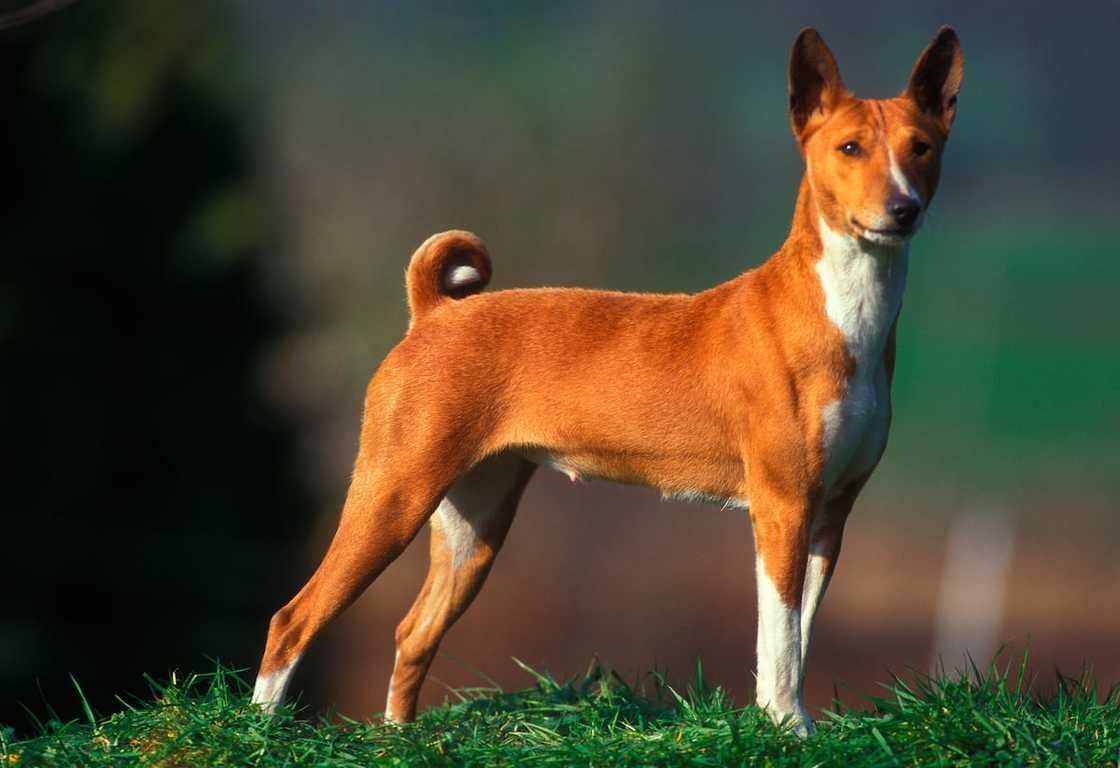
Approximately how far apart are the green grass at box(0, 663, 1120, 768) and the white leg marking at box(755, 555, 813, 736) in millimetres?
91

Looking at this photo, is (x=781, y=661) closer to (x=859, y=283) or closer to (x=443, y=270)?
(x=859, y=283)

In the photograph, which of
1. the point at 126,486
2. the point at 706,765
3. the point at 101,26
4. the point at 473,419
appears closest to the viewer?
the point at 706,765

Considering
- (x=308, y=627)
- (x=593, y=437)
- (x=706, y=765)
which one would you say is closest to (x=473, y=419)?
(x=593, y=437)

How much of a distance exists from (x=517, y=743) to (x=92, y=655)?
485 centimetres

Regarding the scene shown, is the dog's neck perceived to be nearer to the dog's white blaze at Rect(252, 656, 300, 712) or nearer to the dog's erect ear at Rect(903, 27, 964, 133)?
the dog's erect ear at Rect(903, 27, 964, 133)

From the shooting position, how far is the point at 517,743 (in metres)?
4.48

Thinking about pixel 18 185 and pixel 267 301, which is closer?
pixel 18 185

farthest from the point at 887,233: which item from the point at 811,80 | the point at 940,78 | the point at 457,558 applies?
the point at 457,558

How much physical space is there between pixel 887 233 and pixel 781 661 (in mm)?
1380

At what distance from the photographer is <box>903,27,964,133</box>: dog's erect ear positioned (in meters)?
4.57

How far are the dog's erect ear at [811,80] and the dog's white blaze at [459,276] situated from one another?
4.39 ft

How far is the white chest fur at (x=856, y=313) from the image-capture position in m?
4.39

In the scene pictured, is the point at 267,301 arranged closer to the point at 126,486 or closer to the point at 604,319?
the point at 126,486

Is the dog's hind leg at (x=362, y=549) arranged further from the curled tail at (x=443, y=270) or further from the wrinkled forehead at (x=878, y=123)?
the wrinkled forehead at (x=878, y=123)
